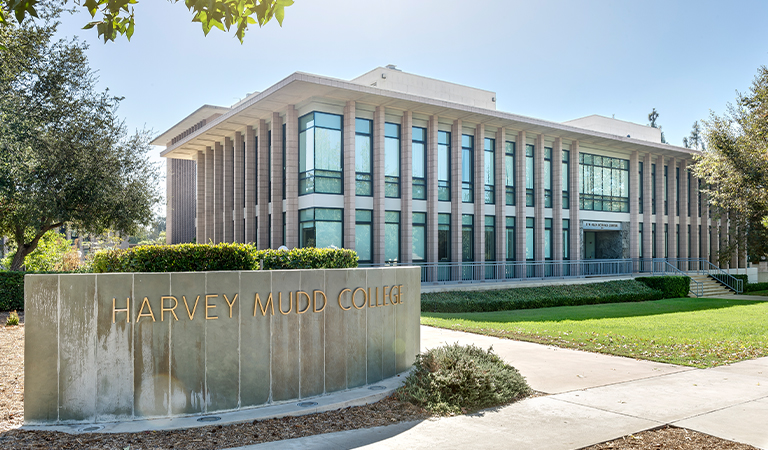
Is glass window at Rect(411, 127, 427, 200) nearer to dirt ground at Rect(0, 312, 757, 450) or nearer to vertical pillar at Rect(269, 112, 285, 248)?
vertical pillar at Rect(269, 112, 285, 248)

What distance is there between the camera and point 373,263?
2347 centimetres

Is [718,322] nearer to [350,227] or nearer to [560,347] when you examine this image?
[560,347]

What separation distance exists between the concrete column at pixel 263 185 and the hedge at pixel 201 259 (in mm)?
17766

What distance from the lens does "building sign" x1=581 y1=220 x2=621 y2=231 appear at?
106 ft

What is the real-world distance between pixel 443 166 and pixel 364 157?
4493 millimetres

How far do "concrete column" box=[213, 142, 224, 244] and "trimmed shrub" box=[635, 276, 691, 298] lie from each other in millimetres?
23140

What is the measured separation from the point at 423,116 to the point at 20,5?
69.9 feet

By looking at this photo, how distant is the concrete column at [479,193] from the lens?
1072 inches

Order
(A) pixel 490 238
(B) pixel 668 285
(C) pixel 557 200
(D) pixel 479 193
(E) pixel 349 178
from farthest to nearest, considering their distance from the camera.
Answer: (C) pixel 557 200, (B) pixel 668 285, (A) pixel 490 238, (D) pixel 479 193, (E) pixel 349 178

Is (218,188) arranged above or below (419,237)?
above

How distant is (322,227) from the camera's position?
74.4ft

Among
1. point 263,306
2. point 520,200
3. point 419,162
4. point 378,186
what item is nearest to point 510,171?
point 520,200

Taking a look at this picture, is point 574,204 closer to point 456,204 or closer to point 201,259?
point 456,204

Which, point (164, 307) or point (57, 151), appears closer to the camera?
point (164, 307)
